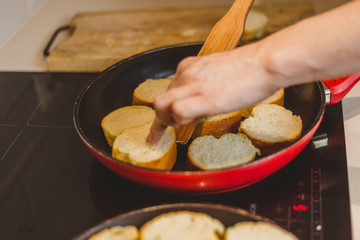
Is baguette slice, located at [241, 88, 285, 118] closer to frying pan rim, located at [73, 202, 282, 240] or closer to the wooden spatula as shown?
the wooden spatula

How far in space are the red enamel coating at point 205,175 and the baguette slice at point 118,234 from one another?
135mm

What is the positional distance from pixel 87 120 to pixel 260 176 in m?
0.50

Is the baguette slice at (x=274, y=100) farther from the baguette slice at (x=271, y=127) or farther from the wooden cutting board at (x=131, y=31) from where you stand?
the wooden cutting board at (x=131, y=31)

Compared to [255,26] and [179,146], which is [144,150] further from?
[255,26]

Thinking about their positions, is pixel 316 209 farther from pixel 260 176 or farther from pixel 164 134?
pixel 164 134

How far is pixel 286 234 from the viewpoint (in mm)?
759

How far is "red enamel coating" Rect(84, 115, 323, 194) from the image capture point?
2.90 feet

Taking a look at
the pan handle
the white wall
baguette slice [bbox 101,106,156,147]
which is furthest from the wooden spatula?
the white wall

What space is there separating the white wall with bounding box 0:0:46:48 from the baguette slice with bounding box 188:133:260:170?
101cm

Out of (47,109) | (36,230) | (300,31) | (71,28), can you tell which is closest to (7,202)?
(36,230)

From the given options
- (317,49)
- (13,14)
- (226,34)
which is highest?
(317,49)

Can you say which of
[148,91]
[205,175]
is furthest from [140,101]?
[205,175]

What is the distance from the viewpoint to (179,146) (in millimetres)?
1146

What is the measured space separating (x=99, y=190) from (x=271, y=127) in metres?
0.44
